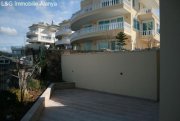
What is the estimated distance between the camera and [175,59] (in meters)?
3.96

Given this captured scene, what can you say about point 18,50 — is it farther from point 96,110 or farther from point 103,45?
point 96,110

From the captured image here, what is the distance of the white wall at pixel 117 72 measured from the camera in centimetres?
999

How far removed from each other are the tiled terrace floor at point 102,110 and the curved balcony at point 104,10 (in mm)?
11326

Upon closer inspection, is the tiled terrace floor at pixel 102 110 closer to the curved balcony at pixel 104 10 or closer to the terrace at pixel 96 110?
the terrace at pixel 96 110

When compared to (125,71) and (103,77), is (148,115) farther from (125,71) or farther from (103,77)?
(103,77)

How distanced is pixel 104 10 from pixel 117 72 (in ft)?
33.0

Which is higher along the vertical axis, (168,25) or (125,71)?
(168,25)

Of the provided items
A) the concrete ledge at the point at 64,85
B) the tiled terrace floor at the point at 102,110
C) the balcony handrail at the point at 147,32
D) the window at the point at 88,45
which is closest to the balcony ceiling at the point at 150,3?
the balcony handrail at the point at 147,32

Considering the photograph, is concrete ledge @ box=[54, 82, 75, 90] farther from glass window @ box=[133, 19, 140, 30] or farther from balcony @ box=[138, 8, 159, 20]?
balcony @ box=[138, 8, 159, 20]

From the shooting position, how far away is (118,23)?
18.4 m

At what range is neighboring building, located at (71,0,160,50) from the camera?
19.0m

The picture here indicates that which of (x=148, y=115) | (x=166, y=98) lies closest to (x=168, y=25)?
(x=166, y=98)

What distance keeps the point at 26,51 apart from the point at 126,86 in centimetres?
1020

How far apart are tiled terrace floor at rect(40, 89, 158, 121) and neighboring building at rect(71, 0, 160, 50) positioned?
33.5 feet
